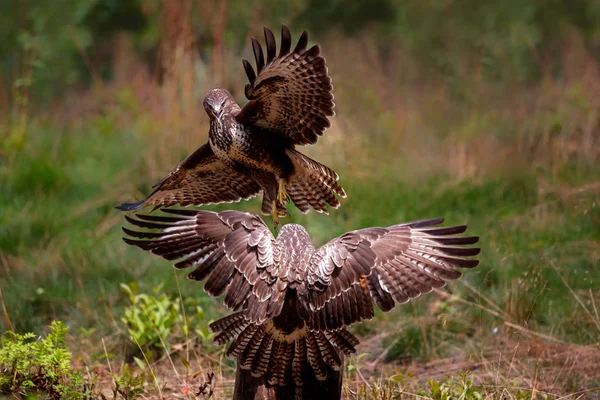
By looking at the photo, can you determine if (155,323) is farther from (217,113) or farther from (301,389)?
(301,389)

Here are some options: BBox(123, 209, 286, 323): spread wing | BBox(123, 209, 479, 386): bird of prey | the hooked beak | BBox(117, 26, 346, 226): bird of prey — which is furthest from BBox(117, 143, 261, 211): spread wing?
Result: BBox(123, 209, 479, 386): bird of prey

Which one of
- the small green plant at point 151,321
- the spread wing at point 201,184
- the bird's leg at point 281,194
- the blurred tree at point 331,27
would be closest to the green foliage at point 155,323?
the small green plant at point 151,321

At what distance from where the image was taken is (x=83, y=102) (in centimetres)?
1223

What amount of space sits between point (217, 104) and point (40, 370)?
165 cm

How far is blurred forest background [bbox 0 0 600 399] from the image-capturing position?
4.95 meters

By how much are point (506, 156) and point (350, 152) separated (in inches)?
57.2

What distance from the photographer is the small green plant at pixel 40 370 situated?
13.0 feet

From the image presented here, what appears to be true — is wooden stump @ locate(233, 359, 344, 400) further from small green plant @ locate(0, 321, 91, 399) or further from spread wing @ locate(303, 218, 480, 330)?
small green plant @ locate(0, 321, 91, 399)

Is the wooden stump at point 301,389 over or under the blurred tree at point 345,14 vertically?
under

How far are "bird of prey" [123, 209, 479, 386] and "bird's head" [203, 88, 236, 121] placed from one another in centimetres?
85

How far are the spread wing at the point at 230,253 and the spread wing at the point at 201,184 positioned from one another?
2.17 feet

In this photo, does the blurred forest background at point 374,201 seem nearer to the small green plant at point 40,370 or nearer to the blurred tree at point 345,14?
the small green plant at point 40,370

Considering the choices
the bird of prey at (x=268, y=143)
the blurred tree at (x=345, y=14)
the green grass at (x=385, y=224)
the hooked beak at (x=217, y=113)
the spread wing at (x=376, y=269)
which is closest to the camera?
the spread wing at (x=376, y=269)

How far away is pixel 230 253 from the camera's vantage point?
12.2ft
